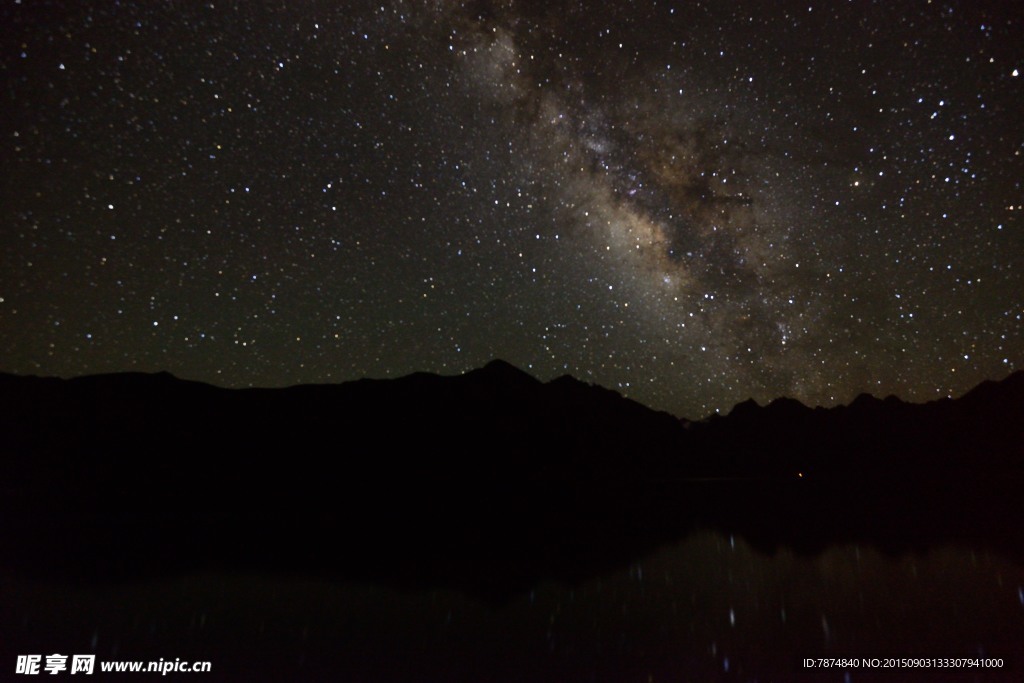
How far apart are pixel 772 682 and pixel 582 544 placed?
11878mm

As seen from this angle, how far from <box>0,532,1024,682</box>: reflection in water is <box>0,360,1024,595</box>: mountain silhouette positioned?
6.84ft

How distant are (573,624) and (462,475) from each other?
7618 cm

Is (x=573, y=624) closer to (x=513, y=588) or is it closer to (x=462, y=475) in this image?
(x=513, y=588)

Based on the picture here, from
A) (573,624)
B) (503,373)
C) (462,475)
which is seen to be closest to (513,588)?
(573,624)

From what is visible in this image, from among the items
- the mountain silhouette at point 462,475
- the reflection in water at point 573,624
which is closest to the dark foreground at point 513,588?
the reflection in water at point 573,624

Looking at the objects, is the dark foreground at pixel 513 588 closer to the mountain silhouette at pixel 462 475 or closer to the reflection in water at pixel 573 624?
the reflection in water at pixel 573 624

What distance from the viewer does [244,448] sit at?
75312 mm

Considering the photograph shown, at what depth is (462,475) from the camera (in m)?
82.2

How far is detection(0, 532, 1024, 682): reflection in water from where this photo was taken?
659 cm

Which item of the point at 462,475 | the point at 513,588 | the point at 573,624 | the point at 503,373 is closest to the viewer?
the point at 573,624

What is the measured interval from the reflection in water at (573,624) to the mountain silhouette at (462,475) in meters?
2.08

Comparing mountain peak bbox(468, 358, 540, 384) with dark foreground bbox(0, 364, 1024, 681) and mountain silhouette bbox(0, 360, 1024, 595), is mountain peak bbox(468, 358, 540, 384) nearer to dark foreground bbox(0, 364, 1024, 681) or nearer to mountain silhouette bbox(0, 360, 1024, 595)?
mountain silhouette bbox(0, 360, 1024, 595)

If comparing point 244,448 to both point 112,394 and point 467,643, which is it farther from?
point 467,643

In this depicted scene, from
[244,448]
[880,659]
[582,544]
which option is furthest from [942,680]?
[244,448]
